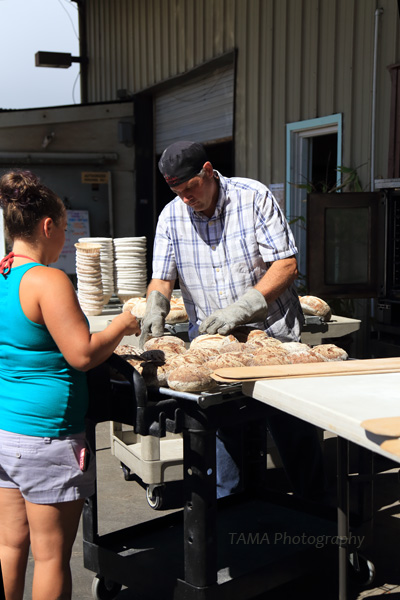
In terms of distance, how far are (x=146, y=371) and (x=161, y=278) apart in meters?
1.37

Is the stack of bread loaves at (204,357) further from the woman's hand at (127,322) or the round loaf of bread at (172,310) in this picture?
the round loaf of bread at (172,310)

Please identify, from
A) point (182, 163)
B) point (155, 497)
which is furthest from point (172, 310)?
point (182, 163)

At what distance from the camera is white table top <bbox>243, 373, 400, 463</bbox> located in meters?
1.70

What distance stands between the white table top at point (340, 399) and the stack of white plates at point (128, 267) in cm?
333

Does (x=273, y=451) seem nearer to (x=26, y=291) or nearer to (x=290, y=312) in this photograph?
(x=290, y=312)

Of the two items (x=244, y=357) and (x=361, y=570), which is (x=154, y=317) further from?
(x=361, y=570)

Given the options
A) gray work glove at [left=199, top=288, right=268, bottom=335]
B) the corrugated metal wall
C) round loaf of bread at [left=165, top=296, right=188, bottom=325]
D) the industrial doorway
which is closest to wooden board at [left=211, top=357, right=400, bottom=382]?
gray work glove at [left=199, top=288, right=268, bottom=335]

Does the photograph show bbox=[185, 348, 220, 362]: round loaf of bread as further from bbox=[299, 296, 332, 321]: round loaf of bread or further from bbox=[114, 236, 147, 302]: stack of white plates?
bbox=[114, 236, 147, 302]: stack of white plates

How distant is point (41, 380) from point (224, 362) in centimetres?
69

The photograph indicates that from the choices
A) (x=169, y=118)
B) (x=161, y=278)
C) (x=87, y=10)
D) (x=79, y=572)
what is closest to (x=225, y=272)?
(x=161, y=278)

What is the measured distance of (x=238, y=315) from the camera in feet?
9.90

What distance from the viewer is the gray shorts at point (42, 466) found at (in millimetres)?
2156

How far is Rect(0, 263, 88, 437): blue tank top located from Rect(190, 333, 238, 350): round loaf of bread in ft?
2.52

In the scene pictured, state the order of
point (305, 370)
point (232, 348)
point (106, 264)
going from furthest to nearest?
point (106, 264)
point (232, 348)
point (305, 370)
